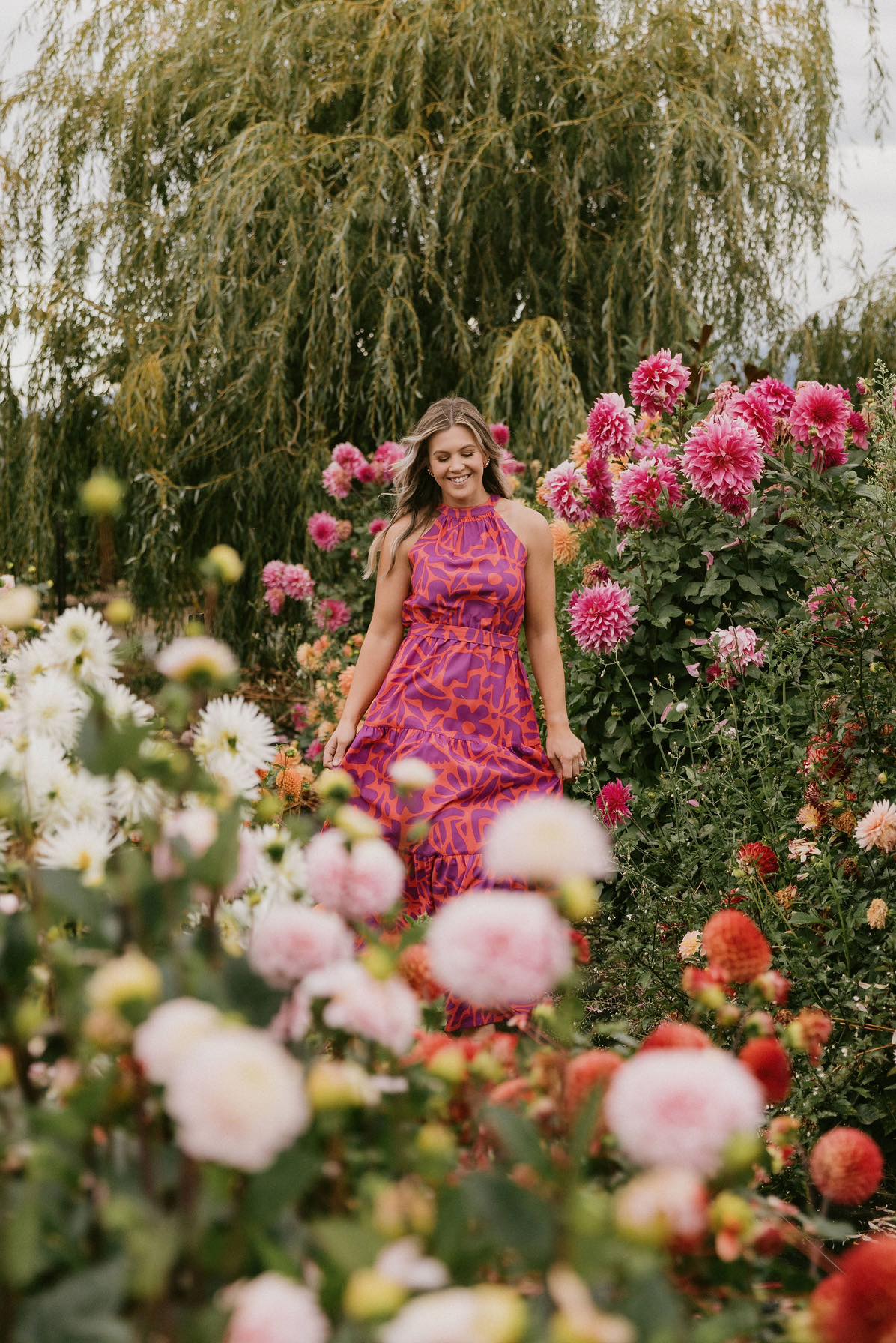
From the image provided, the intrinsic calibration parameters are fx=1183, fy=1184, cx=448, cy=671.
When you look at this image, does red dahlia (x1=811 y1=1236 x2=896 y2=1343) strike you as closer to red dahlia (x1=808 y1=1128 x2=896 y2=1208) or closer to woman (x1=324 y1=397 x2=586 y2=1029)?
red dahlia (x1=808 y1=1128 x2=896 y2=1208)

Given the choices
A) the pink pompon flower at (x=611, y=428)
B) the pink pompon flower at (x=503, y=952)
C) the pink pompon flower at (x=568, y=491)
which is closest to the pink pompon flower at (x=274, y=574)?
the pink pompon flower at (x=568, y=491)

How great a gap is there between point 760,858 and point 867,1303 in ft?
5.54

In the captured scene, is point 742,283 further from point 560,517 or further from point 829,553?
point 829,553

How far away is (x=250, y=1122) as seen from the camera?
458 millimetres

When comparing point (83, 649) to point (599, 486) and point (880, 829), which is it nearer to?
point (880, 829)

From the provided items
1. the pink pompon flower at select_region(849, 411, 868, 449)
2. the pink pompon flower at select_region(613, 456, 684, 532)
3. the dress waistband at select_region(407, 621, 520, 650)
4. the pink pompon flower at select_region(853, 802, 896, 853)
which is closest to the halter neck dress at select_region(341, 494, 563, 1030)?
the dress waistband at select_region(407, 621, 520, 650)

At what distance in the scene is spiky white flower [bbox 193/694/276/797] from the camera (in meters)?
0.88

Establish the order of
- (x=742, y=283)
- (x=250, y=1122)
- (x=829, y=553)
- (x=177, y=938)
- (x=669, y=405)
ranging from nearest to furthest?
1. (x=250, y=1122)
2. (x=177, y=938)
3. (x=829, y=553)
4. (x=669, y=405)
5. (x=742, y=283)

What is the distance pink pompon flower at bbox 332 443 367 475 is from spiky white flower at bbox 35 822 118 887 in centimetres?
390

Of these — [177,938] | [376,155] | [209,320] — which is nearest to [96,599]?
[209,320]

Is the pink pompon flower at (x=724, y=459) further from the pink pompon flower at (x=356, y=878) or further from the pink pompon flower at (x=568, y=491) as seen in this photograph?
the pink pompon flower at (x=356, y=878)

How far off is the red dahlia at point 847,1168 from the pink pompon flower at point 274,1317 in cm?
41

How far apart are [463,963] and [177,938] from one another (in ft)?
0.89

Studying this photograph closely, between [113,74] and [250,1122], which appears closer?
[250,1122]
